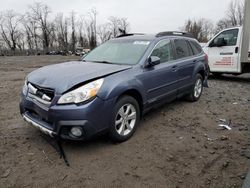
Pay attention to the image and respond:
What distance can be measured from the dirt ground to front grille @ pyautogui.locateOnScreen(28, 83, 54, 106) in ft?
2.48

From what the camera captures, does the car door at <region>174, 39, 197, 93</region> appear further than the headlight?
Yes

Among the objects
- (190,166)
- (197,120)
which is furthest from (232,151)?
(197,120)

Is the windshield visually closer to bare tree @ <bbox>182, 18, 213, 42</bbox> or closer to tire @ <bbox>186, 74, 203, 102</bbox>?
tire @ <bbox>186, 74, 203, 102</bbox>

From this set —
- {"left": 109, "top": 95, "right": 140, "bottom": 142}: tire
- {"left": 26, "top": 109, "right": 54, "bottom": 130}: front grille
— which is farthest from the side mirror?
{"left": 26, "top": 109, "right": 54, "bottom": 130}: front grille

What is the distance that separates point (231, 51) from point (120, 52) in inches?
231

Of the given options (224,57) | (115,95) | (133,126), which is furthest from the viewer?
(224,57)

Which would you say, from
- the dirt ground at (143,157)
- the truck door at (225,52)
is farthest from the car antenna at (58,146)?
the truck door at (225,52)

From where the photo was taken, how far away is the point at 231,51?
863cm

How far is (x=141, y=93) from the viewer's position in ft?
12.6

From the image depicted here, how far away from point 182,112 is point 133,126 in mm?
1833

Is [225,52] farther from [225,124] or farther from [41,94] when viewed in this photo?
[41,94]

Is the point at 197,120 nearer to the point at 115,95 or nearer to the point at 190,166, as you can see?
the point at 190,166

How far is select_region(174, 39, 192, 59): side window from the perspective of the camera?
5102mm

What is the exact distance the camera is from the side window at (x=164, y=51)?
4.40 m
